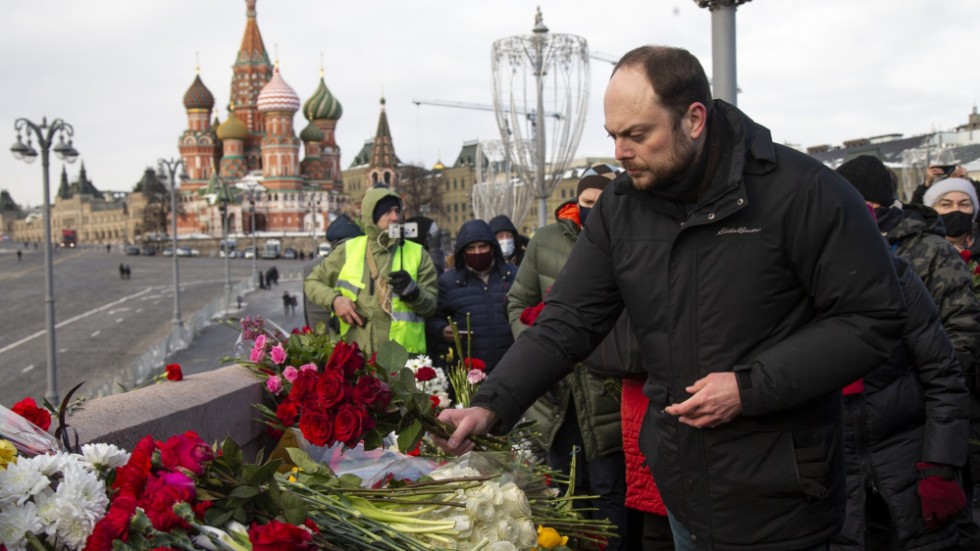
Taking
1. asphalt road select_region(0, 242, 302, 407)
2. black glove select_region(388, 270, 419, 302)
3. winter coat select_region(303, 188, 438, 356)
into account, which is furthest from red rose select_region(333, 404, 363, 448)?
asphalt road select_region(0, 242, 302, 407)

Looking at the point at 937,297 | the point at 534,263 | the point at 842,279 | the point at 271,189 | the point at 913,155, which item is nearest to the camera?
the point at 842,279

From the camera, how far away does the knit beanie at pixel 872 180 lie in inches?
169

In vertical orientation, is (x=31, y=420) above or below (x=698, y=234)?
below

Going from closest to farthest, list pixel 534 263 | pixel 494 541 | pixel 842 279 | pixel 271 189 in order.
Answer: pixel 842 279 < pixel 494 541 < pixel 534 263 < pixel 271 189

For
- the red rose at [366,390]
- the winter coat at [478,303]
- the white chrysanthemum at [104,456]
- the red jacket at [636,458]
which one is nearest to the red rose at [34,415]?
the white chrysanthemum at [104,456]

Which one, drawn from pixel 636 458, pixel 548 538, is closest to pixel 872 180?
pixel 636 458

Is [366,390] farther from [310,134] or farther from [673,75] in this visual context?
[310,134]

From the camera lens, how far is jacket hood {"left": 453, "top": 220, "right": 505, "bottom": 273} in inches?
251

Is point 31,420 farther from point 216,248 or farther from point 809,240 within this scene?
point 216,248

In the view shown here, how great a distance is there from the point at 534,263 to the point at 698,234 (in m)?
2.56

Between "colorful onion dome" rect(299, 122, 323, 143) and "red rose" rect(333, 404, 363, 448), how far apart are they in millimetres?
100443

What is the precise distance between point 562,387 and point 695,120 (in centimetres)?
232

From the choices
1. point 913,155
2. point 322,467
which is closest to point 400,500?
point 322,467

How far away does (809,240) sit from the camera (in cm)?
233
